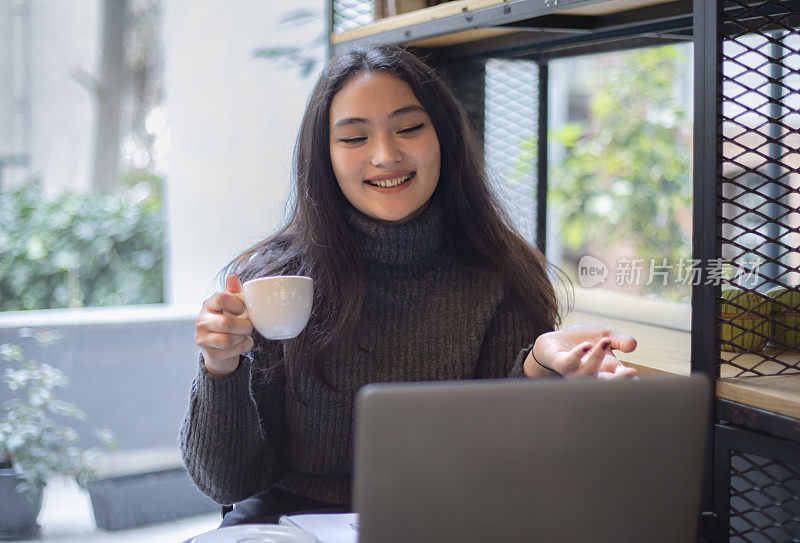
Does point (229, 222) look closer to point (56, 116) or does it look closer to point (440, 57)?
point (440, 57)

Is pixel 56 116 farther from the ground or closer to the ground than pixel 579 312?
farther from the ground

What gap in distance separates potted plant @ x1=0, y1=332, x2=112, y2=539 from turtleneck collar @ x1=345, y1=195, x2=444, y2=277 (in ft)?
6.39

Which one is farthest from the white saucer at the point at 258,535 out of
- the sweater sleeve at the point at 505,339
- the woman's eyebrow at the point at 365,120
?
the woman's eyebrow at the point at 365,120

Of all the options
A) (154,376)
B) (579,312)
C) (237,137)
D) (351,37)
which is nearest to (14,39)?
(237,137)

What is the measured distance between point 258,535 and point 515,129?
1369 millimetres

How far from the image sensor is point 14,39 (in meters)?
5.07

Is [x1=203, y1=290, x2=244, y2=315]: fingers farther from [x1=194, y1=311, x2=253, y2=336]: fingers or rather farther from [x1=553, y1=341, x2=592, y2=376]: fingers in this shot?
[x1=553, y1=341, x2=592, y2=376]: fingers

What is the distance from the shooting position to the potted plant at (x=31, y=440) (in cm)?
290

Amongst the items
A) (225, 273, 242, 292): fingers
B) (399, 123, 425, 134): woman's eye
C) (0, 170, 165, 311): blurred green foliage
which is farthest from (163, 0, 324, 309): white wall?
(225, 273, 242, 292): fingers

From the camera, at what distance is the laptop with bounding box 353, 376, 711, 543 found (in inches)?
28.6

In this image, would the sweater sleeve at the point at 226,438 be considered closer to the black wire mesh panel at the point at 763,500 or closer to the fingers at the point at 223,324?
the fingers at the point at 223,324

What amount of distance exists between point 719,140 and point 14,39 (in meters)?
4.99

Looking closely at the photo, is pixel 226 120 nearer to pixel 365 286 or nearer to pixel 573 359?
pixel 365 286

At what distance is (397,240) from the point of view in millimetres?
1509
